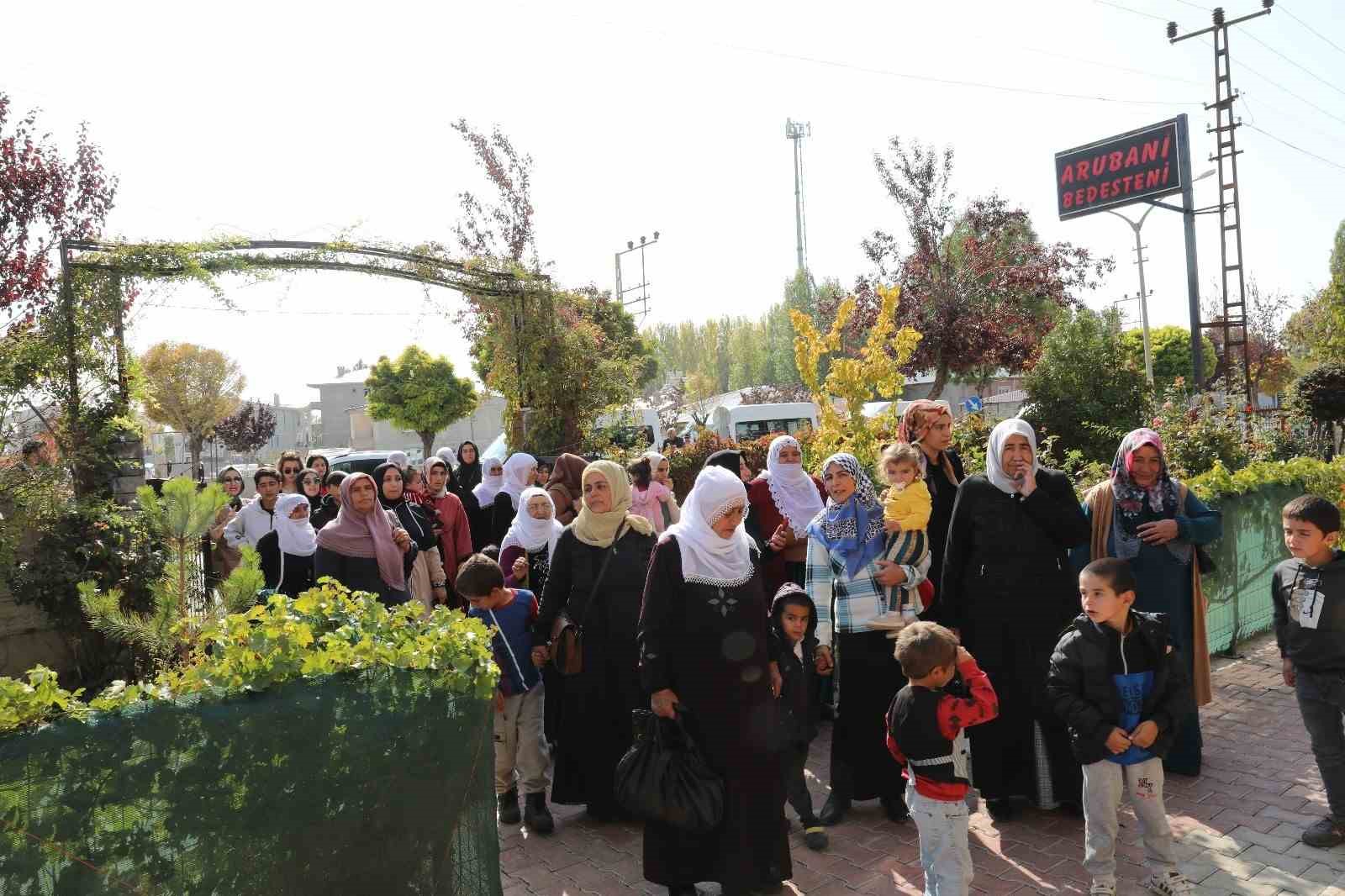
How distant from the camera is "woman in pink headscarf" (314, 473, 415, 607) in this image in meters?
5.62

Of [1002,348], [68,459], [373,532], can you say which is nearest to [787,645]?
[373,532]

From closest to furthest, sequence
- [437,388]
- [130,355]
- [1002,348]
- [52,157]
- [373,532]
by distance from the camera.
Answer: [373,532] < [130,355] < [52,157] < [1002,348] < [437,388]

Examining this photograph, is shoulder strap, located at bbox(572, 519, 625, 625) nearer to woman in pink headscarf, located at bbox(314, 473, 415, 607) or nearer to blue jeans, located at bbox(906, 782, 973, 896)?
woman in pink headscarf, located at bbox(314, 473, 415, 607)

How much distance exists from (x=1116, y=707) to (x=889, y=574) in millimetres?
1141

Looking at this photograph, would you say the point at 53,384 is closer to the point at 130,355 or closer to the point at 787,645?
the point at 130,355

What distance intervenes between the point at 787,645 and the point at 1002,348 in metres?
20.4

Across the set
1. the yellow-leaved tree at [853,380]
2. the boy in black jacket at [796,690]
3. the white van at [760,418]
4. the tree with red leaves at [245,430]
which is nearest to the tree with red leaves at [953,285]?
the white van at [760,418]

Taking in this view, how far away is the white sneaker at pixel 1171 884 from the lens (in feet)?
12.2

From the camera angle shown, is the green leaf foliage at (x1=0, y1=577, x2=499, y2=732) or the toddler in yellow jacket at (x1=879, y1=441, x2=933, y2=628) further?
the toddler in yellow jacket at (x1=879, y1=441, x2=933, y2=628)

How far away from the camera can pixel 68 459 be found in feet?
24.7

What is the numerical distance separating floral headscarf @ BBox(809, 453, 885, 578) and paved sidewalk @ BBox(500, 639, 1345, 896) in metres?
1.30

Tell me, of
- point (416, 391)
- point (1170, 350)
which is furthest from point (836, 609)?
point (1170, 350)

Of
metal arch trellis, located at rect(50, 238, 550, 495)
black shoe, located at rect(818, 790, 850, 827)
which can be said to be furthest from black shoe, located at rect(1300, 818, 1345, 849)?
metal arch trellis, located at rect(50, 238, 550, 495)

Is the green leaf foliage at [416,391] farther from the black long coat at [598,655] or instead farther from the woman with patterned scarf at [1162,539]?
the woman with patterned scarf at [1162,539]
